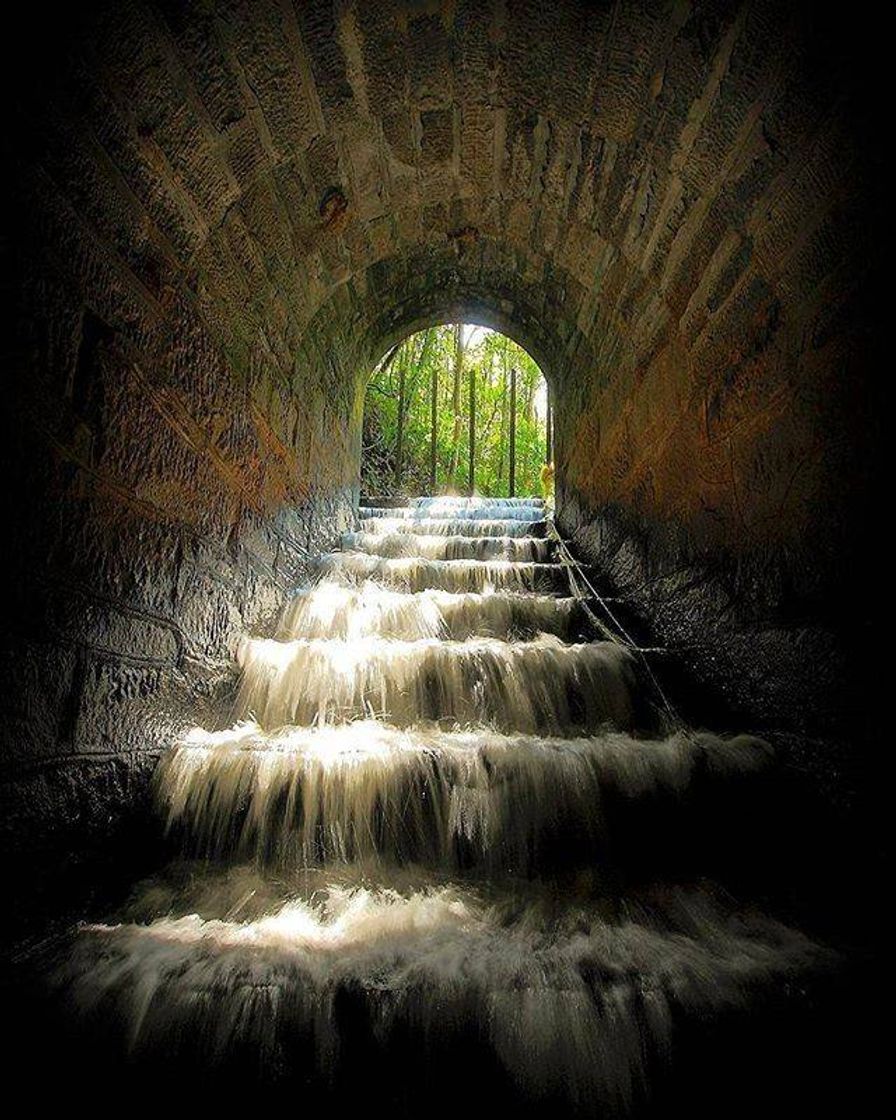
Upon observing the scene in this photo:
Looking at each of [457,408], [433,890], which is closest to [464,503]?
[433,890]

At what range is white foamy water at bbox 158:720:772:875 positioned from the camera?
155 cm

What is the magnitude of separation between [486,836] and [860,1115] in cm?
92

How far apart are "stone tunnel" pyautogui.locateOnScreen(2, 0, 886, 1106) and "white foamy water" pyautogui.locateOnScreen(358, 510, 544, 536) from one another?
1.88 metres

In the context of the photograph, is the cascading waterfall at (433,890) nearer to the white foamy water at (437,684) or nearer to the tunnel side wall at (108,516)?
the white foamy water at (437,684)

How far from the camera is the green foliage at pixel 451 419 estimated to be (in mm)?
10039

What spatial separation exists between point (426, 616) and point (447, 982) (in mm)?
1993

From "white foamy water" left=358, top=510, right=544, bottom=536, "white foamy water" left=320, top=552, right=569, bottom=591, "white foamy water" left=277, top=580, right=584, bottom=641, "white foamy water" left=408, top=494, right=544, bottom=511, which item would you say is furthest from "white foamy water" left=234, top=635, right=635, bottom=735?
"white foamy water" left=408, top=494, right=544, bottom=511

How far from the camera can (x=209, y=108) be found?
70.9 inches

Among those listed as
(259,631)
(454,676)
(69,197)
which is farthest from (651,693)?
(69,197)

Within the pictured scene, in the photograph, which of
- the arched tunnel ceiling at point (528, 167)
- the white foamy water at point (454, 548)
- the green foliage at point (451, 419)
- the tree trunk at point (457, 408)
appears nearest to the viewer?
the arched tunnel ceiling at point (528, 167)

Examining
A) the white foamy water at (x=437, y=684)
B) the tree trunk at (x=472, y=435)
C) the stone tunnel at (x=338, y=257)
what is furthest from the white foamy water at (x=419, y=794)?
the tree trunk at (x=472, y=435)

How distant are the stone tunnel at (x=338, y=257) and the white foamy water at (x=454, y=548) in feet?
4.01

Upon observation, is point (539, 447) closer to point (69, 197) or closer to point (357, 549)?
point (357, 549)

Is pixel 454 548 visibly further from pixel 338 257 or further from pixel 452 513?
pixel 338 257
